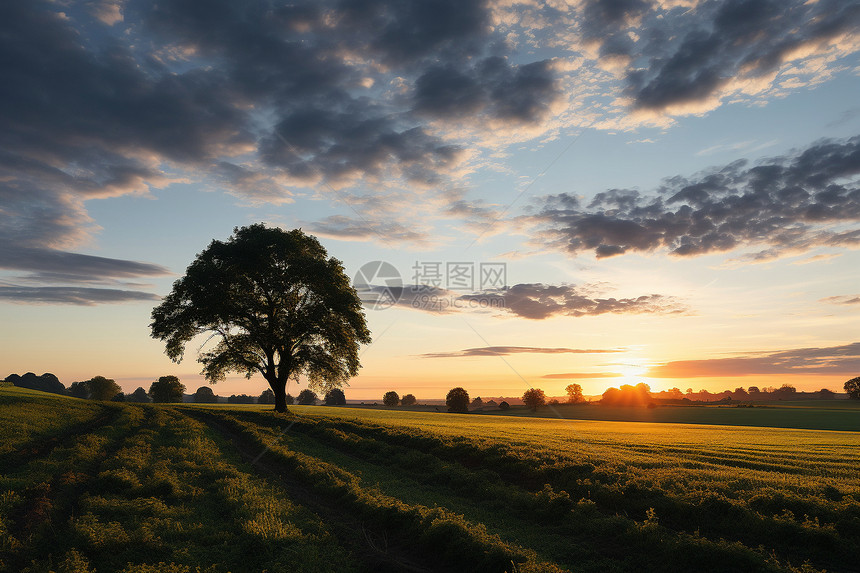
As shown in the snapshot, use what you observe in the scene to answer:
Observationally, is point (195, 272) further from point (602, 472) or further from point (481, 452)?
point (602, 472)

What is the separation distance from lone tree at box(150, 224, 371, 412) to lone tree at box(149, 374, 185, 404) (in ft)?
277

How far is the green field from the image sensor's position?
32.9 feet

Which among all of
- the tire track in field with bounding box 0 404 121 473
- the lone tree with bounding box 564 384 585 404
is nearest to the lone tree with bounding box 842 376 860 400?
the lone tree with bounding box 564 384 585 404

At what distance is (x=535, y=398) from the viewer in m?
117

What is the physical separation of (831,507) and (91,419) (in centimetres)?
4247

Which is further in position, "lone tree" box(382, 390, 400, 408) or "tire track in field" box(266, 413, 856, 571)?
"lone tree" box(382, 390, 400, 408)

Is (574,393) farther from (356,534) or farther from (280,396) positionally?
(356,534)

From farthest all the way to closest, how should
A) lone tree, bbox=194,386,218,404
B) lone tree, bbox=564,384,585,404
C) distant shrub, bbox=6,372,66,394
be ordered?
lone tree, bbox=194,386,218,404, distant shrub, bbox=6,372,66,394, lone tree, bbox=564,384,585,404

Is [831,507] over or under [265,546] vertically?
over

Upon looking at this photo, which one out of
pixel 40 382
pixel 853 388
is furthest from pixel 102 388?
pixel 853 388

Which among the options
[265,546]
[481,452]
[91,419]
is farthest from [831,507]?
[91,419]

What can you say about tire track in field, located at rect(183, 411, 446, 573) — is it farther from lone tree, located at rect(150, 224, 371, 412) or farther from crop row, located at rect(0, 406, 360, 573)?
lone tree, located at rect(150, 224, 371, 412)

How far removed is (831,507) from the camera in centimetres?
1147

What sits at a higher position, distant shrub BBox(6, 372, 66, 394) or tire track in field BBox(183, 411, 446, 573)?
distant shrub BBox(6, 372, 66, 394)
